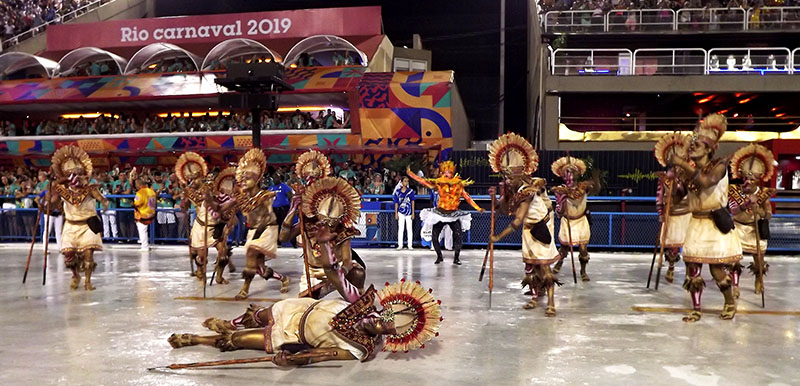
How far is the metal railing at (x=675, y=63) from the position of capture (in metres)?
22.1

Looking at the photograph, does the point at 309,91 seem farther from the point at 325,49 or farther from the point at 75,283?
the point at 75,283

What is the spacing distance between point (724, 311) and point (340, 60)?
61.4 ft

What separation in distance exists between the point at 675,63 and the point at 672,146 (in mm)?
16586

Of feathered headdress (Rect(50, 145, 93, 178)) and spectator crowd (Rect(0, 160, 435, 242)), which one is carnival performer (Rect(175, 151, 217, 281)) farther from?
spectator crowd (Rect(0, 160, 435, 242))

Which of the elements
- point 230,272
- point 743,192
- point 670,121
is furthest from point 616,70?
point 230,272

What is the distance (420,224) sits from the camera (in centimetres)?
1487

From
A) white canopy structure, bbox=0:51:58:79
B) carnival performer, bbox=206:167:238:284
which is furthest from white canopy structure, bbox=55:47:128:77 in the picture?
carnival performer, bbox=206:167:238:284

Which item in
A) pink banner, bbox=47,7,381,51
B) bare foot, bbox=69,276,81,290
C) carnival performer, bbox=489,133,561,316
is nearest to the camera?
carnival performer, bbox=489,133,561,316

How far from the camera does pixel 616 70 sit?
22.4 metres

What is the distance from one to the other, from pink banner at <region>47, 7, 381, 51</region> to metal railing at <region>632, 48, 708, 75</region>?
33.5ft

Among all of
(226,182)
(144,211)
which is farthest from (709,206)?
(144,211)

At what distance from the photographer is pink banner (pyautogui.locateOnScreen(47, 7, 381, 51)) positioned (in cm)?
2544

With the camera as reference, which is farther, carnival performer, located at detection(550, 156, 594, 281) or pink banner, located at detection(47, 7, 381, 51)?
pink banner, located at detection(47, 7, 381, 51)

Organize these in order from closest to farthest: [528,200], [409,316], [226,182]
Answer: [409,316] < [528,200] < [226,182]
